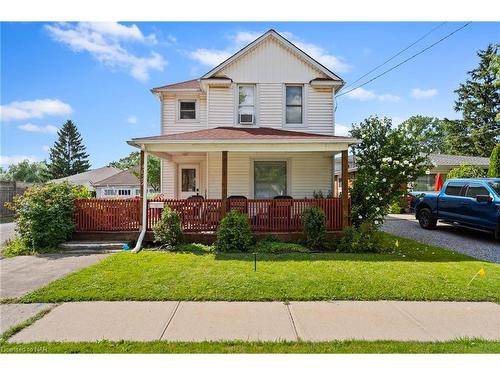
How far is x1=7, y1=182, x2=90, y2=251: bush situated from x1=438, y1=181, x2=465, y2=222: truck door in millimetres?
13548

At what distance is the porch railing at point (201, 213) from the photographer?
965 centimetres

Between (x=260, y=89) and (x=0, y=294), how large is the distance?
422 inches

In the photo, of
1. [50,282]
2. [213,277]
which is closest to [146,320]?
[213,277]

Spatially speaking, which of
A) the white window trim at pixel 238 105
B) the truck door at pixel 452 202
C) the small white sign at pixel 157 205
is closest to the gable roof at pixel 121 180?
the white window trim at pixel 238 105

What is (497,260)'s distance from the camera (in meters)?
7.88

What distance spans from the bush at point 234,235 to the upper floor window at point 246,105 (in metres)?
5.36

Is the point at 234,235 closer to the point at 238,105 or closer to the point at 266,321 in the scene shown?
the point at 266,321

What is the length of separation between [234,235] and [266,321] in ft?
14.8

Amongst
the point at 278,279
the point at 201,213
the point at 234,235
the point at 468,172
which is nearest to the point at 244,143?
the point at 201,213

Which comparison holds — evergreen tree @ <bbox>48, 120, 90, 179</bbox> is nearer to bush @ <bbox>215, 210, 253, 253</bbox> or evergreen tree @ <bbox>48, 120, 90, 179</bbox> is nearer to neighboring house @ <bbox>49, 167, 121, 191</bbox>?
neighboring house @ <bbox>49, 167, 121, 191</bbox>

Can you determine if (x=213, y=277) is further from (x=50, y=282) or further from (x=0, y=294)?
(x=0, y=294)

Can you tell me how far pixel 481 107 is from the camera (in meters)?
40.9

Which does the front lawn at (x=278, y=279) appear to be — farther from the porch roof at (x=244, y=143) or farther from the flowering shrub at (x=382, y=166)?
the porch roof at (x=244, y=143)

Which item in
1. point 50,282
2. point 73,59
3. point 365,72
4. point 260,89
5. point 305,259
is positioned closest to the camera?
point 50,282
